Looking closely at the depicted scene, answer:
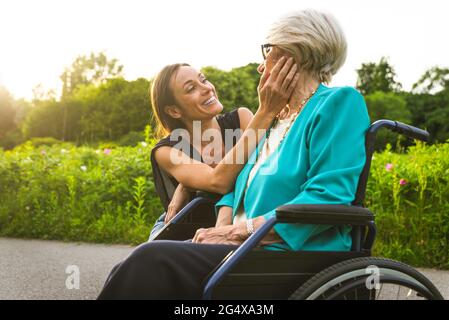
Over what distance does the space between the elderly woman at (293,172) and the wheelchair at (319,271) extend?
55 millimetres

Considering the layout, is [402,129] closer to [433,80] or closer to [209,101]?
[209,101]

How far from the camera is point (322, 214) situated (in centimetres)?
173

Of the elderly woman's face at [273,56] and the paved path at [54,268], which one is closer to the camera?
the elderly woman's face at [273,56]

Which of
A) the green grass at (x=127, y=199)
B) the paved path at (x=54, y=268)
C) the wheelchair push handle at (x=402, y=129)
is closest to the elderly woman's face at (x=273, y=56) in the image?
the wheelchair push handle at (x=402, y=129)

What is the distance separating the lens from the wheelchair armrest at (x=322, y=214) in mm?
1706

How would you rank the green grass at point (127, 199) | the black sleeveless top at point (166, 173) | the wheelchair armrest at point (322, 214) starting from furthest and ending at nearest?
the green grass at point (127, 199), the black sleeveless top at point (166, 173), the wheelchair armrest at point (322, 214)

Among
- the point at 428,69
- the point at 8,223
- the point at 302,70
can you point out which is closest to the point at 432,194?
the point at 302,70

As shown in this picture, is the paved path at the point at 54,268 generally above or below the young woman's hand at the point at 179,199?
below

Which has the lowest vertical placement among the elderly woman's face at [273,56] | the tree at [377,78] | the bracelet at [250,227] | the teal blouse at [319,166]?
the bracelet at [250,227]

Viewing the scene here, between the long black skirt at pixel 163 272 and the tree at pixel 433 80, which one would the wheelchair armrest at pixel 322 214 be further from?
the tree at pixel 433 80
